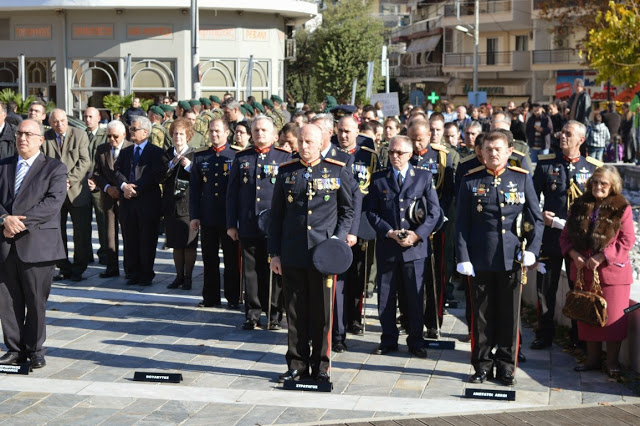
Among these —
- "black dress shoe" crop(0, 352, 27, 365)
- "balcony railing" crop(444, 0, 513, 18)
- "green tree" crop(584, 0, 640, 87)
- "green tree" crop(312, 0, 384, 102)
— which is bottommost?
"black dress shoe" crop(0, 352, 27, 365)

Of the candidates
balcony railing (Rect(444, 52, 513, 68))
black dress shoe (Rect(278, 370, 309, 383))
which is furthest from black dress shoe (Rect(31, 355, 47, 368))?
balcony railing (Rect(444, 52, 513, 68))

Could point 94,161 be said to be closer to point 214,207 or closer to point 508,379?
point 214,207

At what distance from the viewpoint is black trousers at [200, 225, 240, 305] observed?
1145cm

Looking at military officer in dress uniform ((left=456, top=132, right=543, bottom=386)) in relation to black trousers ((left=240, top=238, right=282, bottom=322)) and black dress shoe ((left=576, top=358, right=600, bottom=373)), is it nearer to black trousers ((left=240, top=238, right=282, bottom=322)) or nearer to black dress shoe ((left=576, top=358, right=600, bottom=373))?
black dress shoe ((left=576, top=358, right=600, bottom=373))

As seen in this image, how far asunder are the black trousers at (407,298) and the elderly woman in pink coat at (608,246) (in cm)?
142

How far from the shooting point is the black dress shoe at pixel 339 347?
9.50 metres

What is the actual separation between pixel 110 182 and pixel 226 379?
16.6ft

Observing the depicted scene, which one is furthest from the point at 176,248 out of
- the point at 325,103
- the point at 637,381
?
the point at 325,103

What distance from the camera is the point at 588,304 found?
28.2 ft

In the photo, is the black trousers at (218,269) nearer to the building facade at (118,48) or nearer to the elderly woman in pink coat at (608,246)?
the elderly woman in pink coat at (608,246)

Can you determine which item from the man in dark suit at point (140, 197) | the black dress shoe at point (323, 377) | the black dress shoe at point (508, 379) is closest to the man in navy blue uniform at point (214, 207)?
the man in dark suit at point (140, 197)

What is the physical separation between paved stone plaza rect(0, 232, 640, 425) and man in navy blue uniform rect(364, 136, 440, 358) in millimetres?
267

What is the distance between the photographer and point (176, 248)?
12.5 m

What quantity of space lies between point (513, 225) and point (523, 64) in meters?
56.4
